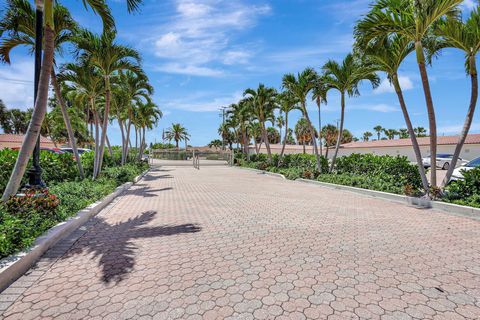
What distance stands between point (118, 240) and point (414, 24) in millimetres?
9433

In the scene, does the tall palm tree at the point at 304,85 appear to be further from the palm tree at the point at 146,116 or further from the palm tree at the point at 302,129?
the palm tree at the point at 302,129

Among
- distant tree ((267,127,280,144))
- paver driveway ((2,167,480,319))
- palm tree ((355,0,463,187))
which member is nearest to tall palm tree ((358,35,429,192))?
palm tree ((355,0,463,187))

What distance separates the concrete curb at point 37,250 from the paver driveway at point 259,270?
0.42 feet

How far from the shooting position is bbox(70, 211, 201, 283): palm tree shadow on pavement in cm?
375

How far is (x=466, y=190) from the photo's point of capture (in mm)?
7758

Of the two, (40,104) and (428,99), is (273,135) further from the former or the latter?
(40,104)

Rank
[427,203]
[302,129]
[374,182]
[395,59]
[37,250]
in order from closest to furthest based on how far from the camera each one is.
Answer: [37,250], [427,203], [395,59], [374,182], [302,129]

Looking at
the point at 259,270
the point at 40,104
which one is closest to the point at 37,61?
the point at 40,104

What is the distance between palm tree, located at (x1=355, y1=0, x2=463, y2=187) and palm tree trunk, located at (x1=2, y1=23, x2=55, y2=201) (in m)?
8.37

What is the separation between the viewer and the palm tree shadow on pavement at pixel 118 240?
375 cm

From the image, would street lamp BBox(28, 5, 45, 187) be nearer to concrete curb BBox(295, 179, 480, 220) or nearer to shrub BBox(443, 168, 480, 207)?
concrete curb BBox(295, 179, 480, 220)

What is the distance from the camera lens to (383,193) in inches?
382

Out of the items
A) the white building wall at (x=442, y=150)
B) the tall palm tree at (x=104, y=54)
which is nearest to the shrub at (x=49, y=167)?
the tall palm tree at (x=104, y=54)

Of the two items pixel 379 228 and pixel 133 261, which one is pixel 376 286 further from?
pixel 133 261
